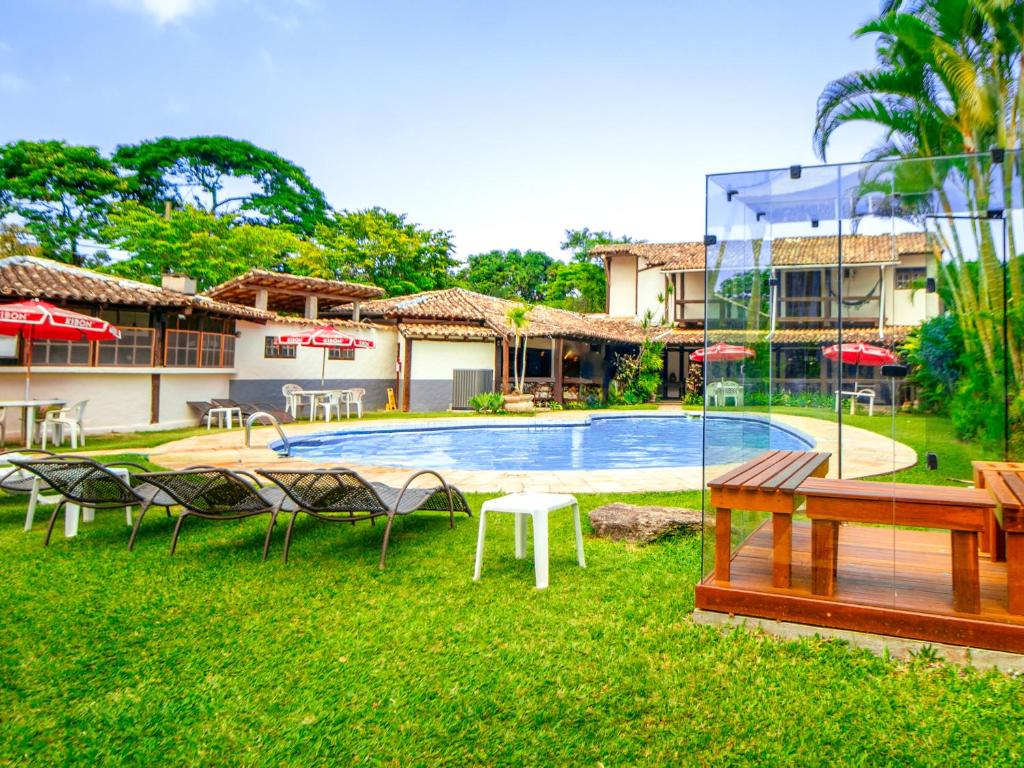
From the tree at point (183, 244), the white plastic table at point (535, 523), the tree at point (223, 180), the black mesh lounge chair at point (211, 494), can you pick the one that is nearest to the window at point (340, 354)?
the tree at point (183, 244)

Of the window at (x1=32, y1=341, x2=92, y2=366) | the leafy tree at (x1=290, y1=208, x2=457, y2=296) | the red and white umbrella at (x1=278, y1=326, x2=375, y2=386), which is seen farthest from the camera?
the leafy tree at (x1=290, y1=208, x2=457, y2=296)

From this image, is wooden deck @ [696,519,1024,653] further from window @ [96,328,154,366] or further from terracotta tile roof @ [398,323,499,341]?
terracotta tile roof @ [398,323,499,341]

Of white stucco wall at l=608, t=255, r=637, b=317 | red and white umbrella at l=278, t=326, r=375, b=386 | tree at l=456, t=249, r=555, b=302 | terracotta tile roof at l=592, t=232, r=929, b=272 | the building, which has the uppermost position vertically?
tree at l=456, t=249, r=555, b=302

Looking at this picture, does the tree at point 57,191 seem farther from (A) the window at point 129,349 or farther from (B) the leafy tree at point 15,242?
(A) the window at point 129,349

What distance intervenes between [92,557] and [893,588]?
16.9 feet

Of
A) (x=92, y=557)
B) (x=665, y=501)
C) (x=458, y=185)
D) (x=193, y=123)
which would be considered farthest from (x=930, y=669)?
(x=193, y=123)

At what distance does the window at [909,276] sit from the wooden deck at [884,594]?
141 centimetres

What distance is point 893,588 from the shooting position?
10.2ft

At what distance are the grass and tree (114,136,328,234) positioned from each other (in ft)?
101

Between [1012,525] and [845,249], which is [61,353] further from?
[1012,525]

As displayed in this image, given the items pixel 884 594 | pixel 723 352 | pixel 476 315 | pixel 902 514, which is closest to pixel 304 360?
pixel 476 315

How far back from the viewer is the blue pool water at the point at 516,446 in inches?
439

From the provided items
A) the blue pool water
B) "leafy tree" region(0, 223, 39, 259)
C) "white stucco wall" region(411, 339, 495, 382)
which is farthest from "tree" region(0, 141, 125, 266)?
the blue pool water

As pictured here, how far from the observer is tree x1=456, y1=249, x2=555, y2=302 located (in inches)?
1463
